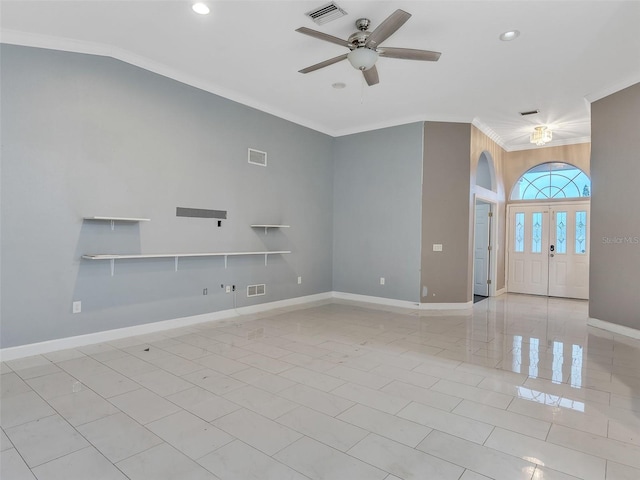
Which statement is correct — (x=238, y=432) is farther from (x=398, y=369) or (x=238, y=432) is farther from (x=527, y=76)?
(x=527, y=76)

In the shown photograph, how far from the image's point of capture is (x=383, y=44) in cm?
376

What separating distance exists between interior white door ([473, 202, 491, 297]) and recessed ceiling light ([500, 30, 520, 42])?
168 inches

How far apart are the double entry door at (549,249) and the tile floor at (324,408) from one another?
10.6ft

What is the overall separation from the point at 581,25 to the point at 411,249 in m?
3.59

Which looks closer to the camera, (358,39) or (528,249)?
(358,39)

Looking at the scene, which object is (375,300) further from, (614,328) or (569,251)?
(569,251)

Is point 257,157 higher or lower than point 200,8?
lower

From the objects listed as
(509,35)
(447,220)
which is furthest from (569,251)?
(509,35)

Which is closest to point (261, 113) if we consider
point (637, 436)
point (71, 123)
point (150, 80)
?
point (150, 80)

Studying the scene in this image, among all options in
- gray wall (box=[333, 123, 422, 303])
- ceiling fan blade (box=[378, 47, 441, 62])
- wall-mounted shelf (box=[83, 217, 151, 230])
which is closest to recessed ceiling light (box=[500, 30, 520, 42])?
ceiling fan blade (box=[378, 47, 441, 62])

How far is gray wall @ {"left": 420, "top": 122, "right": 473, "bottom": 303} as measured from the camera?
592 cm

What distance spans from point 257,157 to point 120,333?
3013 mm

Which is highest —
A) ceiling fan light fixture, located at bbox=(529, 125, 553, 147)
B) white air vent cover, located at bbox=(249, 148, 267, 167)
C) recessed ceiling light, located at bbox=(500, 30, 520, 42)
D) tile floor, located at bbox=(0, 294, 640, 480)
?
recessed ceiling light, located at bbox=(500, 30, 520, 42)

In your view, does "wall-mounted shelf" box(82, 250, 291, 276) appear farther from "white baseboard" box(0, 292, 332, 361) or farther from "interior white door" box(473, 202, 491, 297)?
"interior white door" box(473, 202, 491, 297)
